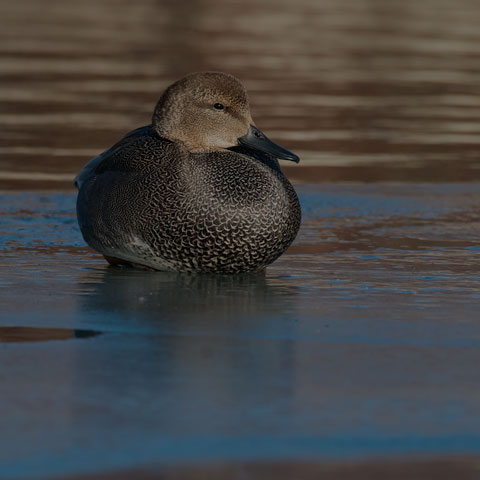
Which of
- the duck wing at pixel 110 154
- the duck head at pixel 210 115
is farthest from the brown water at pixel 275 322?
the duck head at pixel 210 115

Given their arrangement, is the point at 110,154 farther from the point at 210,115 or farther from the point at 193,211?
the point at 193,211

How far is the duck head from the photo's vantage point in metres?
6.70

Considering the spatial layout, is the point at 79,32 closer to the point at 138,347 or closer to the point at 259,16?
the point at 259,16

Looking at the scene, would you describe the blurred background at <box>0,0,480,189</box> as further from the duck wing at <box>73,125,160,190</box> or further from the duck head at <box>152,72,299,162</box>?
the duck head at <box>152,72,299,162</box>

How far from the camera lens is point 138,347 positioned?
16.3 ft

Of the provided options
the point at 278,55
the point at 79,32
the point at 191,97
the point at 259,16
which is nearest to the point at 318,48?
the point at 278,55

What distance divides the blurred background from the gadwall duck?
2.65 m

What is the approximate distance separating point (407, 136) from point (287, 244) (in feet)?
18.4

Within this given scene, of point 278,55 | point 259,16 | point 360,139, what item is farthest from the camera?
point 259,16

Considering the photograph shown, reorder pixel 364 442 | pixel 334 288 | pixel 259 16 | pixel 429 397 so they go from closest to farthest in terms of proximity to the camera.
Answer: pixel 364 442 → pixel 429 397 → pixel 334 288 → pixel 259 16

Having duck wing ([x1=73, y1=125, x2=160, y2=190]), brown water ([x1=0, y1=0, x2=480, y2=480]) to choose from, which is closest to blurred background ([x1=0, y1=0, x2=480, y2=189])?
brown water ([x1=0, y1=0, x2=480, y2=480])

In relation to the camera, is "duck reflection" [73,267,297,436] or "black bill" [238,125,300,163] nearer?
"duck reflection" [73,267,297,436]

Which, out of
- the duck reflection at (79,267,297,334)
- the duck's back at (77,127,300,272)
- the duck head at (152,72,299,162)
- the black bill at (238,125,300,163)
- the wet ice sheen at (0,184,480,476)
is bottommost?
the duck reflection at (79,267,297,334)

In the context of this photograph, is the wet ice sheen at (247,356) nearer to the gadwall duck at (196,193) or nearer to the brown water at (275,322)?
the brown water at (275,322)
